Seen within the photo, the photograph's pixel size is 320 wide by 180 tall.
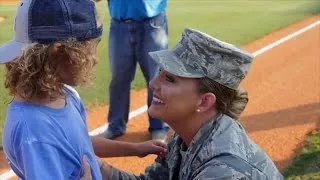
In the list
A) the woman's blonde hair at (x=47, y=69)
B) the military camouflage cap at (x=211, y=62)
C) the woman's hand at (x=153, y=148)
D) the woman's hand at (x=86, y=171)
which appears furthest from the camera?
the woman's hand at (x=153, y=148)

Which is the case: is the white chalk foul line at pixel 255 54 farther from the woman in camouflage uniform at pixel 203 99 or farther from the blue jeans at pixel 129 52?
the woman in camouflage uniform at pixel 203 99

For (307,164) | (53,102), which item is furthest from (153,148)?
(307,164)

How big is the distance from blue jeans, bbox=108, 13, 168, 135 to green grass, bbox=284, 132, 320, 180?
1.42m

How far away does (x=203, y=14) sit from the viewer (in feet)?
57.0

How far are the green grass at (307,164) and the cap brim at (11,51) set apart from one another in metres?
3.27

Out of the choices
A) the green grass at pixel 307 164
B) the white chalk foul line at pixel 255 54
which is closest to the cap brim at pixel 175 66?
the green grass at pixel 307 164

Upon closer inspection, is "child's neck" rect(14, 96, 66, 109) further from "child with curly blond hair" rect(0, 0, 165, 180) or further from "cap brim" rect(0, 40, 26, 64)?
"cap brim" rect(0, 40, 26, 64)

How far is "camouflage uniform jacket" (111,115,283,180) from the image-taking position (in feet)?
8.20

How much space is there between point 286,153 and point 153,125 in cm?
135

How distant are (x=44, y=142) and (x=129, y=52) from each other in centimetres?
381

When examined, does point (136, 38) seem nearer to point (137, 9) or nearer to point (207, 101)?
point (137, 9)

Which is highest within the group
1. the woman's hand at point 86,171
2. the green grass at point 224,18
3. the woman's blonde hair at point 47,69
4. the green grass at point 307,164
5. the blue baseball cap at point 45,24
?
the blue baseball cap at point 45,24

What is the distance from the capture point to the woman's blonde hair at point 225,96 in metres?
2.75

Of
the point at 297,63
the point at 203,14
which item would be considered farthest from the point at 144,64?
the point at 203,14
